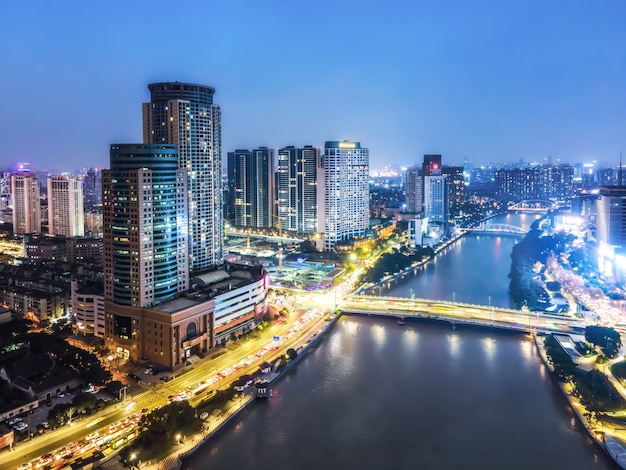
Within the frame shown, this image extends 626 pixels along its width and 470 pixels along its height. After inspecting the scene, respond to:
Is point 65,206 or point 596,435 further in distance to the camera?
point 65,206

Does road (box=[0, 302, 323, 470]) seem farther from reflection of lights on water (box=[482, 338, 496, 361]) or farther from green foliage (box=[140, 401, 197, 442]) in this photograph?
reflection of lights on water (box=[482, 338, 496, 361])

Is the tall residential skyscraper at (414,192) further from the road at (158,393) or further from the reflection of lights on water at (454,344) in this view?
the road at (158,393)

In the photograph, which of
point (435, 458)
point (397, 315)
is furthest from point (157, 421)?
point (397, 315)

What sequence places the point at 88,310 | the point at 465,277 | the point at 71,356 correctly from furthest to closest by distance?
1. the point at 465,277
2. the point at 88,310
3. the point at 71,356

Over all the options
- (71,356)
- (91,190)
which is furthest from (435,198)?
(91,190)

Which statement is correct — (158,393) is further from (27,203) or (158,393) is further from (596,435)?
(27,203)

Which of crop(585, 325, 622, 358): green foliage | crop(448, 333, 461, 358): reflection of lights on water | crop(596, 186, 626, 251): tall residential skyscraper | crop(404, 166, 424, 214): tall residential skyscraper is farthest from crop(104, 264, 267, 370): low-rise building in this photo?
crop(404, 166, 424, 214): tall residential skyscraper

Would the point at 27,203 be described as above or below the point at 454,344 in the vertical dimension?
above
